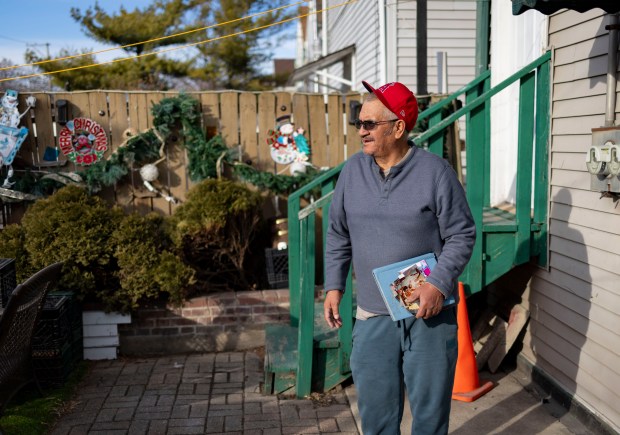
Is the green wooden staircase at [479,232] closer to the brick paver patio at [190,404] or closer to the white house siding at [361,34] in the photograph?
the brick paver patio at [190,404]

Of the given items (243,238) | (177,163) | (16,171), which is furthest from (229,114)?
(16,171)

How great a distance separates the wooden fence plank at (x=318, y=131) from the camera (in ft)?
21.6

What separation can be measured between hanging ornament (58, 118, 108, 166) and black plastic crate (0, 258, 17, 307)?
2.07 metres

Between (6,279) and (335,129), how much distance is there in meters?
3.55

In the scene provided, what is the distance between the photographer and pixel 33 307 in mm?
3674

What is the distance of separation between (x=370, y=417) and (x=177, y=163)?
4.21 meters

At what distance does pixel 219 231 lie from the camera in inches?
230

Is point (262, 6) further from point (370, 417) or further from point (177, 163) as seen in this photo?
point (370, 417)

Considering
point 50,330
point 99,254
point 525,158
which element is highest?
point 525,158

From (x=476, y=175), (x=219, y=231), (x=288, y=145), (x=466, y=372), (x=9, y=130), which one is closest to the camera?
(x=476, y=175)

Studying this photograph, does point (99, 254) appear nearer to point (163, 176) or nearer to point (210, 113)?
point (163, 176)

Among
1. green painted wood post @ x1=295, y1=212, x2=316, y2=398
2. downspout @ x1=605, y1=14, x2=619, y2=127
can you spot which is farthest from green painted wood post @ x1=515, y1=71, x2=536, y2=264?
green painted wood post @ x1=295, y1=212, x2=316, y2=398

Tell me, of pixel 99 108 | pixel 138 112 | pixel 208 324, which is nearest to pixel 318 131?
pixel 138 112

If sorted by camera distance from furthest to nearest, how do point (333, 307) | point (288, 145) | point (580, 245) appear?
1. point (288, 145)
2. point (580, 245)
3. point (333, 307)
